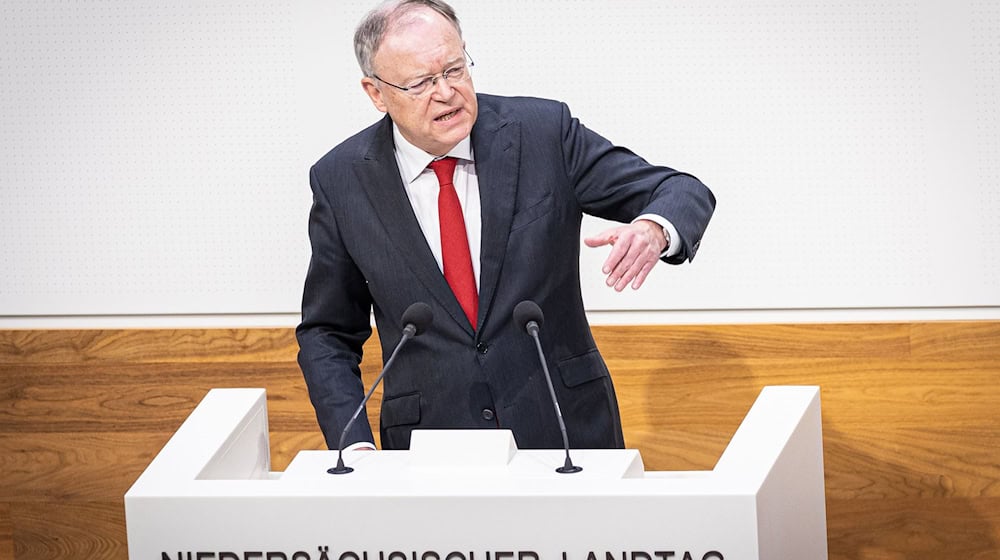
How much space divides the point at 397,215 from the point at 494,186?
20 cm

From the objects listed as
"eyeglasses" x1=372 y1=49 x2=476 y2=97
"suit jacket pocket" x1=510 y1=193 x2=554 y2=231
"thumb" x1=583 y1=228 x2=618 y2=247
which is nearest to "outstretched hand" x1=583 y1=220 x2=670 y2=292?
"thumb" x1=583 y1=228 x2=618 y2=247

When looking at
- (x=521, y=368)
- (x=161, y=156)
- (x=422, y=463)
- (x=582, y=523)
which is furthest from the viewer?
(x=161, y=156)

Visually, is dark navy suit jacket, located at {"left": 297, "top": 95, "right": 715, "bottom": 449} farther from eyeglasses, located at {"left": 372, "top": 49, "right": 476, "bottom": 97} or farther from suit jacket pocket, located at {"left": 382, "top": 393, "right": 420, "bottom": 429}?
eyeglasses, located at {"left": 372, "top": 49, "right": 476, "bottom": 97}

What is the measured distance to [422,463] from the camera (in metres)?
1.86

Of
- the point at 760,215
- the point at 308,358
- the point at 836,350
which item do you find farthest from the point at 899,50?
the point at 308,358

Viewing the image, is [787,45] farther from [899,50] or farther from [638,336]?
[638,336]

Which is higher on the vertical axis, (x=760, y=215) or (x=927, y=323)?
(x=760, y=215)

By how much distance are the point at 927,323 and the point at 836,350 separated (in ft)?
0.89

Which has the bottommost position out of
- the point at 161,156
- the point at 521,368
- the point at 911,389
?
the point at 911,389

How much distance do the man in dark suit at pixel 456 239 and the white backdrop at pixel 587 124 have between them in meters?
1.20

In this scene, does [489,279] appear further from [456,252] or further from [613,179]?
[613,179]

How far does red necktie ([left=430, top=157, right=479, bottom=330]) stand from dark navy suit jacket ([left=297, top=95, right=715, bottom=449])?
4 cm

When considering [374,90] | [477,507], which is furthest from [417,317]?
[374,90]

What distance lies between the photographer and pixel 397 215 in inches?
99.4
